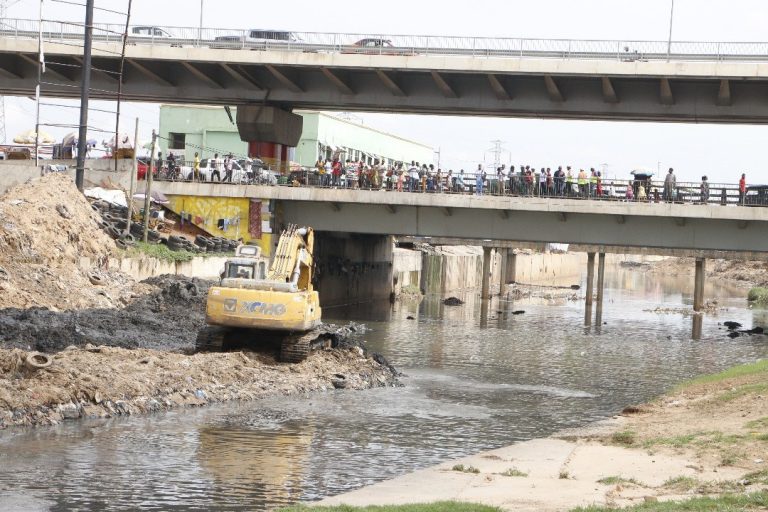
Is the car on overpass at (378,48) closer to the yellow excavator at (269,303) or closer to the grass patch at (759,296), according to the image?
the yellow excavator at (269,303)

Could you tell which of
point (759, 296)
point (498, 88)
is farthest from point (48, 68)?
point (759, 296)

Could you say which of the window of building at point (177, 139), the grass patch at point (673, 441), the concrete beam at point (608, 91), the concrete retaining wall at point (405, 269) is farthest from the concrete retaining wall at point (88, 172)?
the window of building at point (177, 139)

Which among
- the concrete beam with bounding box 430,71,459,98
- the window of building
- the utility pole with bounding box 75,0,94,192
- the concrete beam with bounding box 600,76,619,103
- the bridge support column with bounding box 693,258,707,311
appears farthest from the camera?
the window of building

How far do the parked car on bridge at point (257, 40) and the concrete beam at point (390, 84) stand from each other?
4.69 meters

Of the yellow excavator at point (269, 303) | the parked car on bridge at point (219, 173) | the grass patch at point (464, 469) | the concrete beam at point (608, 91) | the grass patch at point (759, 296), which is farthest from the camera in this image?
the grass patch at point (759, 296)

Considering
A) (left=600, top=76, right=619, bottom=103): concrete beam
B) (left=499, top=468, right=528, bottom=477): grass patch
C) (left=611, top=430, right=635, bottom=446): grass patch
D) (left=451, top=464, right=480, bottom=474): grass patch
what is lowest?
(left=451, top=464, right=480, bottom=474): grass patch

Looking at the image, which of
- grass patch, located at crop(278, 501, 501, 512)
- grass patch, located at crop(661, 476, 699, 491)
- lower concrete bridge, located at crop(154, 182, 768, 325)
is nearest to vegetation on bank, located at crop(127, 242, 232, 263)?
lower concrete bridge, located at crop(154, 182, 768, 325)

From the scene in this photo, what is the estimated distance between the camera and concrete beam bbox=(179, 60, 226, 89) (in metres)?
58.1

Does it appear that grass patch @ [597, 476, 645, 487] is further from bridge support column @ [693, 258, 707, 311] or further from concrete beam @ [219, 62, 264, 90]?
bridge support column @ [693, 258, 707, 311]

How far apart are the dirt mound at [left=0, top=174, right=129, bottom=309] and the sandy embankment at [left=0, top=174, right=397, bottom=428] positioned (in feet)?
0.15

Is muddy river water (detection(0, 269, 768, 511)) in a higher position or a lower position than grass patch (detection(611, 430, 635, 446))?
lower

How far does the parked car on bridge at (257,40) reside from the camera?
57.6m

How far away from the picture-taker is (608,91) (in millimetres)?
54188

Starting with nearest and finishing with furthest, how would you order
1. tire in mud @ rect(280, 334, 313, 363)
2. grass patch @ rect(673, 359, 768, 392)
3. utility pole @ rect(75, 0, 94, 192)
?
grass patch @ rect(673, 359, 768, 392) → tire in mud @ rect(280, 334, 313, 363) → utility pole @ rect(75, 0, 94, 192)
